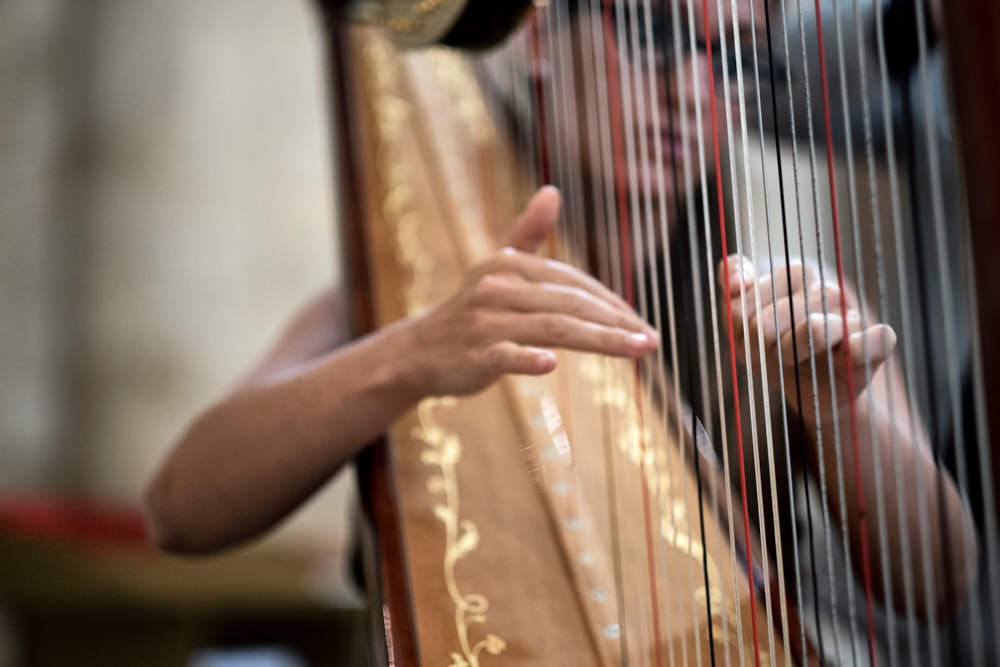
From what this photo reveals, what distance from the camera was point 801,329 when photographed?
1.66 ft

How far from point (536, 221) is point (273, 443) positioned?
316 mm

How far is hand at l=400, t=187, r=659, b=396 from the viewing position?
2.21 feet

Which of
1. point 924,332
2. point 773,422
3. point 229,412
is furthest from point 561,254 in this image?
point 924,332

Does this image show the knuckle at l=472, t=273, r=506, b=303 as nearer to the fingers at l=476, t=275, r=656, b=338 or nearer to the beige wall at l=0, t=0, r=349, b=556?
the fingers at l=476, t=275, r=656, b=338

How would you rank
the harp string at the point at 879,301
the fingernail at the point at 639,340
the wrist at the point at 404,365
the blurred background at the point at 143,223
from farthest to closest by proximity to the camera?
the blurred background at the point at 143,223 → the wrist at the point at 404,365 → the fingernail at the point at 639,340 → the harp string at the point at 879,301

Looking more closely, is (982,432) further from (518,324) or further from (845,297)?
(518,324)

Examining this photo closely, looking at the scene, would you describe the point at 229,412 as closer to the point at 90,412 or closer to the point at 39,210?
the point at 90,412

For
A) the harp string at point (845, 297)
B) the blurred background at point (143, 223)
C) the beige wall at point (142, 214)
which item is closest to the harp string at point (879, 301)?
the harp string at point (845, 297)

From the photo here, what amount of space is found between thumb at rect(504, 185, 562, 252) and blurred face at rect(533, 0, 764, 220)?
6cm

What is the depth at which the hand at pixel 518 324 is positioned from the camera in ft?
2.21

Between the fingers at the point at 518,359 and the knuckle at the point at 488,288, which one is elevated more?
the knuckle at the point at 488,288

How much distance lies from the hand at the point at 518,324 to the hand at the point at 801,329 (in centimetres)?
11

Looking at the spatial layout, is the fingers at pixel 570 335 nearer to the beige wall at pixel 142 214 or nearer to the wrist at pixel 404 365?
the wrist at pixel 404 365

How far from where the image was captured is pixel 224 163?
3.43m
